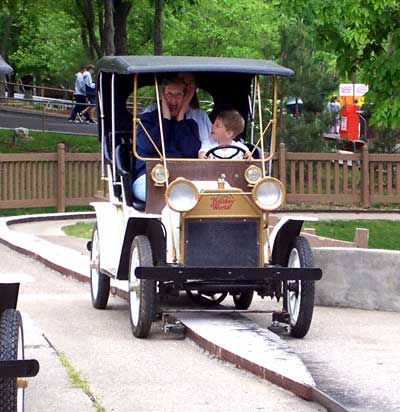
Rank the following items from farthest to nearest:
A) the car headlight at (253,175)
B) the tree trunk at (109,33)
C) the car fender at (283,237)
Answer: the tree trunk at (109,33) → the car headlight at (253,175) → the car fender at (283,237)

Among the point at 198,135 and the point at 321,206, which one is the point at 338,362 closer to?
the point at 198,135

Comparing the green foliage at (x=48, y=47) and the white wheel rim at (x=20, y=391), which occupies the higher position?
the green foliage at (x=48, y=47)

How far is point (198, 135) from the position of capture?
11.6 metres

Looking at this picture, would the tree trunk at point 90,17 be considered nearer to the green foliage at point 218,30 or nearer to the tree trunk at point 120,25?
the tree trunk at point 120,25

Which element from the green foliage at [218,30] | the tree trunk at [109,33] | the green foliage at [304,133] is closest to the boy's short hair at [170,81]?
the green foliage at [304,133]

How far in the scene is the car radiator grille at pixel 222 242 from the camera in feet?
34.1

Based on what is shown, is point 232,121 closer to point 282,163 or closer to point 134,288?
point 134,288

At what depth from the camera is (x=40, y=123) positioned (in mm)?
39469

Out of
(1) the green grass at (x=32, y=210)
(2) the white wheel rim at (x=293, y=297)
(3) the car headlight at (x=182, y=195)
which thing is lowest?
(1) the green grass at (x=32, y=210)

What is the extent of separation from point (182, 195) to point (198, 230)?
36cm

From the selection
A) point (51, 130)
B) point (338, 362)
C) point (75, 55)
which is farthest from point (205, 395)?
point (75, 55)

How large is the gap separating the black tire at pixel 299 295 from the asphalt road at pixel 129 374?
0.91 metres

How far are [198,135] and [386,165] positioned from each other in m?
16.6

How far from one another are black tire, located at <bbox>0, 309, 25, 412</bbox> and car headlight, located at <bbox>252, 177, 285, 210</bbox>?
378 centimetres
